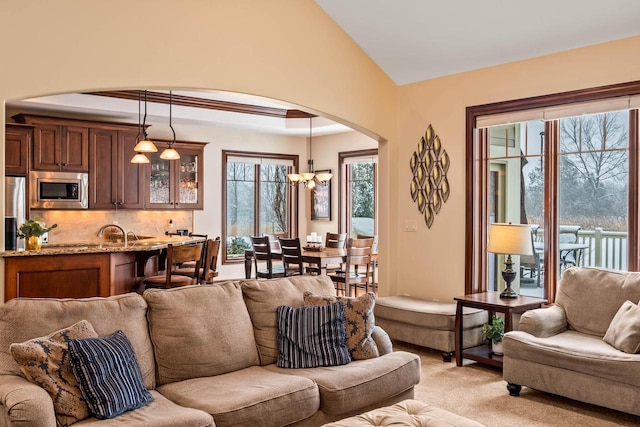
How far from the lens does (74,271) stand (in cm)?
453

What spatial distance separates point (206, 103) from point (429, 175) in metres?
3.76

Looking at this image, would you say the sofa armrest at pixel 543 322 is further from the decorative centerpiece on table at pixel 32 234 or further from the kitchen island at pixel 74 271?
the decorative centerpiece on table at pixel 32 234

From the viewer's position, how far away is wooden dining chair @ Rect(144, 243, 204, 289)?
5.02 metres

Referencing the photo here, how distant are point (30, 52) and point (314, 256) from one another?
12.9 feet

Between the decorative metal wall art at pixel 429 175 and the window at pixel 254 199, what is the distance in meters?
3.89

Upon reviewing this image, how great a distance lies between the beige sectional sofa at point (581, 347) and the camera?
3.57 meters

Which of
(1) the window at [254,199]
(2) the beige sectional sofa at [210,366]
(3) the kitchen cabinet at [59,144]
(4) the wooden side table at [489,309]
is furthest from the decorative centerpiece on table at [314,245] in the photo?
(2) the beige sectional sofa at [210,366]

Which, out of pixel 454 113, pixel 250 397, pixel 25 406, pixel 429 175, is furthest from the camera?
pixel 429 175

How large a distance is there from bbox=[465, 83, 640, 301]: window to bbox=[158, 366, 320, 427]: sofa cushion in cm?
309

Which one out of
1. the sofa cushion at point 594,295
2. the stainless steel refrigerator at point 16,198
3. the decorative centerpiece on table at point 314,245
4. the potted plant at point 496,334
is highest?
the stainless steel refrigerator at point 16,198

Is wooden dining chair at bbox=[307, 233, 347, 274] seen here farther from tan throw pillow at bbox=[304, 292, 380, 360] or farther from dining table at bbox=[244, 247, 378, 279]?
tan throw pillow at bbox=[304, 292, 380, 360]

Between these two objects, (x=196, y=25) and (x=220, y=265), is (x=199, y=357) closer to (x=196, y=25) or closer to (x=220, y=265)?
(x=196, y=25)

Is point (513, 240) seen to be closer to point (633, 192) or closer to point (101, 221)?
point (633, 192)

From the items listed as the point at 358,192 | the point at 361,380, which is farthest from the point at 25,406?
the point at 358,192
